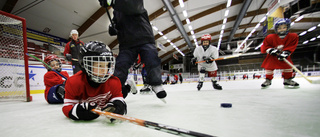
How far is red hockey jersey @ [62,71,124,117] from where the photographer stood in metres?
0.91

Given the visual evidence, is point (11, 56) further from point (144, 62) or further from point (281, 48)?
point (281, 48)

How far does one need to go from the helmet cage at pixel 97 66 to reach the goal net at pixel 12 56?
247 centimetres

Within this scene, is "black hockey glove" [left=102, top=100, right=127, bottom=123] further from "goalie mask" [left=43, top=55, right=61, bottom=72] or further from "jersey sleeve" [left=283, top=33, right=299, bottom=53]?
"jersey sleeve" [left=283, top=33, right=299, bottom=53]

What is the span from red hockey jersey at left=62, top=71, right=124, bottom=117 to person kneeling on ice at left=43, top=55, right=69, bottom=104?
1.03 m

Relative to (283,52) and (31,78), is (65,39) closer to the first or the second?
(31,78)

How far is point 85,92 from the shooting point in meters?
0.96

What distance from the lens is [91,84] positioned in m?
0.94

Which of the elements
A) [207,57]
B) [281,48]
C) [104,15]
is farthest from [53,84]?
[104,15]

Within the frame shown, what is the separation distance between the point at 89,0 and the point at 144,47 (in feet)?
28.7

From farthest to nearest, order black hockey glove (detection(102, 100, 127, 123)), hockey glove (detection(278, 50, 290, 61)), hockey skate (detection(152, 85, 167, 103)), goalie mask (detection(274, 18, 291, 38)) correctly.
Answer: goalie mask (detection(274, 18, 291, 38))
hockey glove (detection(278, 50, 290, 61))
hockey skate (detection(152, 85, 167, 103))
black hockey glove (detection(102, 100, 127, 123))

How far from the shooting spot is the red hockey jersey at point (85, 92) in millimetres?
915

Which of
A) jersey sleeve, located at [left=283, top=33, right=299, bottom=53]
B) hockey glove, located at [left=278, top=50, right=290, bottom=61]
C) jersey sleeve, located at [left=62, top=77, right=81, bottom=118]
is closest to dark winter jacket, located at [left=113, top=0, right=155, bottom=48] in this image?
jersey sleeve, located at [left=62, top=77, right=81, bottom=118]

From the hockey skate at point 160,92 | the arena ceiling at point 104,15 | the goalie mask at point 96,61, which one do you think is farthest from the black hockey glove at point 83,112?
the arena ceiling at point 104,15

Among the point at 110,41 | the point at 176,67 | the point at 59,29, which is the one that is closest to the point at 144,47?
the point at 59,29
